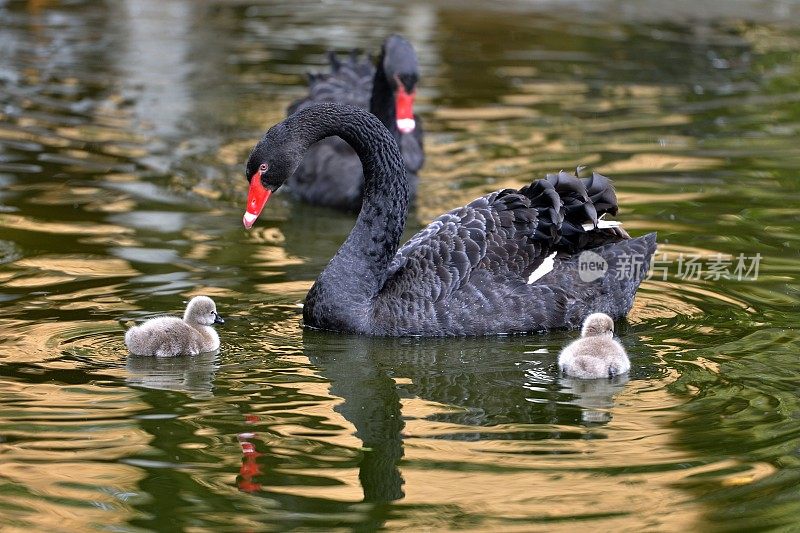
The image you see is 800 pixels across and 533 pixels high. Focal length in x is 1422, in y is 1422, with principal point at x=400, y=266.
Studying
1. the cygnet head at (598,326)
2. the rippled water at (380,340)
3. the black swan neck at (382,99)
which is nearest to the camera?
the rippled water at (380,340)

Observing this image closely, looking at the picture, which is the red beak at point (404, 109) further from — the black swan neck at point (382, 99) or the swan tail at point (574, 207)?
the swan tail at point (574, 207)

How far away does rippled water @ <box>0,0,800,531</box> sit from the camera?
4.82 metres

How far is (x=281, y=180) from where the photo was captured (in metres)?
6.68

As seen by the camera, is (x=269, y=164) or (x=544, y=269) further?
(x=544, y=269)

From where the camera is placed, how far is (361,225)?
7.02 meters

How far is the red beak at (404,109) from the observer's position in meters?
8.88

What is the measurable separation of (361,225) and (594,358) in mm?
1580

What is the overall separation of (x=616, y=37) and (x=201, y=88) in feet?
16.1

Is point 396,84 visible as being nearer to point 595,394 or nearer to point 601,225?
point 601,225

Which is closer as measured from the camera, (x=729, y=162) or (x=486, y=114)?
(x=729, y=162)

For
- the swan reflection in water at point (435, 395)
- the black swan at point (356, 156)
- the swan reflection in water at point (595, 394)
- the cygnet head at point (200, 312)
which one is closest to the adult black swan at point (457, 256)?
the swan reflection in water at point (435, 395)

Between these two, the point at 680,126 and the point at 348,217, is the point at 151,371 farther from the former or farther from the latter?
the point at 680,126

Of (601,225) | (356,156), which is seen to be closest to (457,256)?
(601,225)

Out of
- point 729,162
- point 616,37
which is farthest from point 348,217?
point 616,37
